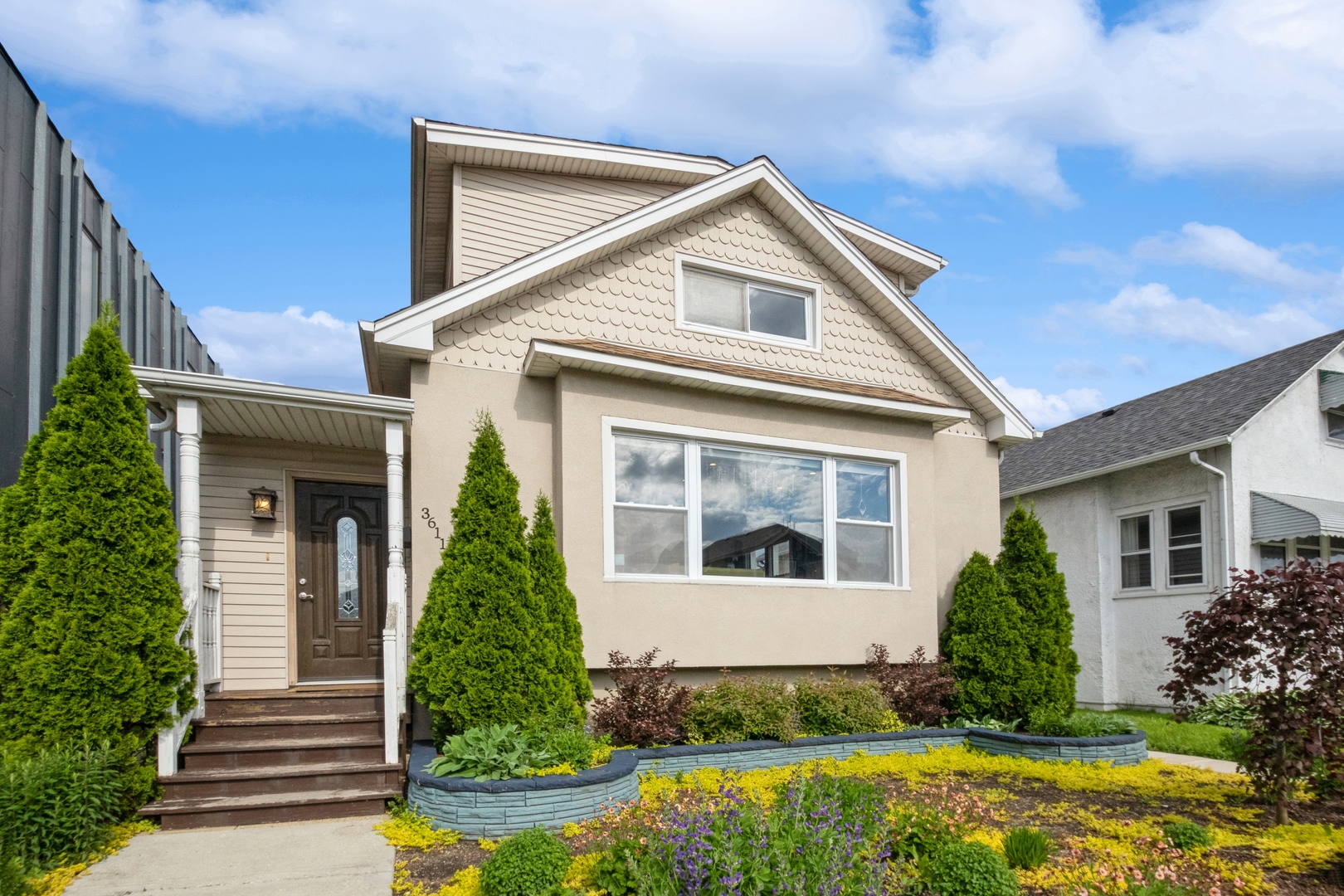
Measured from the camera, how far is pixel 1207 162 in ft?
51.0

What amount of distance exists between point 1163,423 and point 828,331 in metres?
8.29

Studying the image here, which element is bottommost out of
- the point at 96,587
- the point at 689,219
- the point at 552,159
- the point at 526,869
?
the point at 526,869

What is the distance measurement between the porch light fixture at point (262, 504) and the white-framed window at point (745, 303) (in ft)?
15.6

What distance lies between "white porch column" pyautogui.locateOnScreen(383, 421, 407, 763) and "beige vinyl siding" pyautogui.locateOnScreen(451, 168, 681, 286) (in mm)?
3259

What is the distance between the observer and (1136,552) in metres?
15.3

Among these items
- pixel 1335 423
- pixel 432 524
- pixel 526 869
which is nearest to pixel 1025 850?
pixel 526 869

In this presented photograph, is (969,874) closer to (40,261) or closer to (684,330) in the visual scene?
(684,330)

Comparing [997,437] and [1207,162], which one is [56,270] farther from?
[1207,162]

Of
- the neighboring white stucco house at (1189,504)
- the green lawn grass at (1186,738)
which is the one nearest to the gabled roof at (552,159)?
the neighboring white stucco house at (1189,504)

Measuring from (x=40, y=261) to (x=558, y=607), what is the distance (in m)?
7.62

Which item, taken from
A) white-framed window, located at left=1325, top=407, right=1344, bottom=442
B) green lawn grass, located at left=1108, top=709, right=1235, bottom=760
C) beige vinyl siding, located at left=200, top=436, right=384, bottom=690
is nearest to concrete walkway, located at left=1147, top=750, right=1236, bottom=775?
green lawn grass, located at left=1108, top=709, right=1235, bottom=760

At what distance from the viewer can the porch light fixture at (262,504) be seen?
931cm

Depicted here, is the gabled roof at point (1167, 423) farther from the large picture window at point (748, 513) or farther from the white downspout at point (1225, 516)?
the large picture window at point (748, 513)

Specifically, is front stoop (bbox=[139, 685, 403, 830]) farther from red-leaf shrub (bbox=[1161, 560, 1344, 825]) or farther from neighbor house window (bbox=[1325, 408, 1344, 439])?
neighbor house window (bbox=[1325, 408, 1344, 439])
